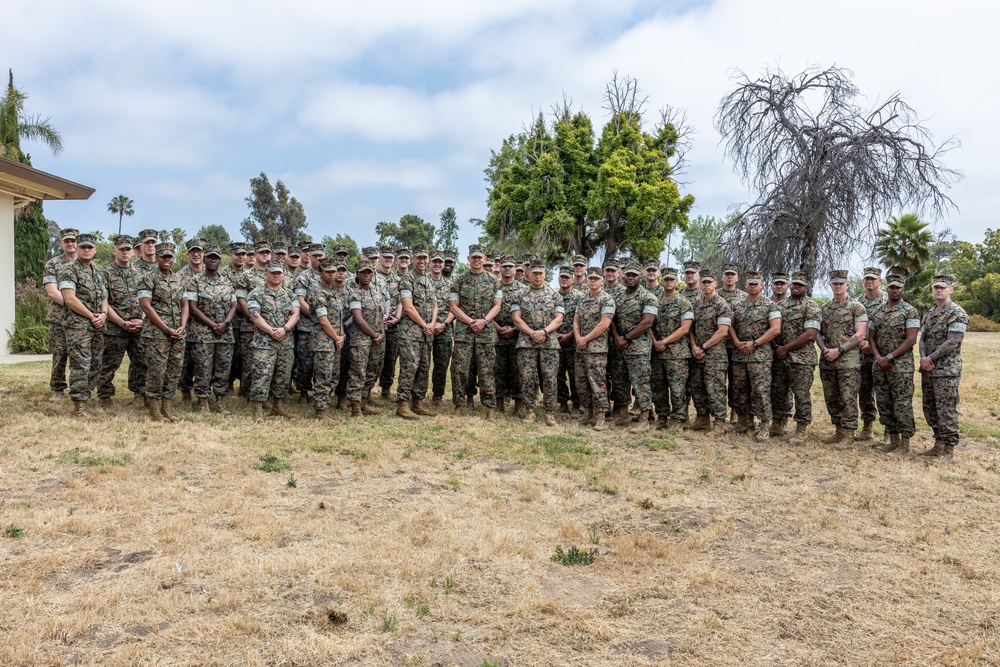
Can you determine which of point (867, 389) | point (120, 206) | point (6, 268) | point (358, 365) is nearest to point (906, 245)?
point (867, 389)

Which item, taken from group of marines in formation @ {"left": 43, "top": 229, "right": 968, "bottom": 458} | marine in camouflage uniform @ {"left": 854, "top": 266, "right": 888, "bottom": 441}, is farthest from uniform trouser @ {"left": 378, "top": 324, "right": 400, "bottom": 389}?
marine in camouflage uniform @ {"left": 854, "top": 266, "right": 888, "bottom": 441}

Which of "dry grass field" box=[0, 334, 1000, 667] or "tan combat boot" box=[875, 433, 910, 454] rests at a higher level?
"tan combat boot" box=[875, 433, 910, 454]

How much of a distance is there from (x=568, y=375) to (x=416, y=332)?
240cm

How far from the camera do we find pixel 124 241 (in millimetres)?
7516

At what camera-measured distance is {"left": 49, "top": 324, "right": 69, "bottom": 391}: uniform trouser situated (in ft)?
24.2

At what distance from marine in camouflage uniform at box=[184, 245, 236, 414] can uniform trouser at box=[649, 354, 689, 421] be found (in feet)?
16.6

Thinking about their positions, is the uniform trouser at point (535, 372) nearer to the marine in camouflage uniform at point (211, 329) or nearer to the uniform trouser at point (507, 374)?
the uniform trouser at point (507, 374)

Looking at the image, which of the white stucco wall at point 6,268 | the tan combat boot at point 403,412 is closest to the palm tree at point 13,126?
the white stucco wall at point 6,268

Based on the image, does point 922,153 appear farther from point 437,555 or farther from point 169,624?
point 169,624

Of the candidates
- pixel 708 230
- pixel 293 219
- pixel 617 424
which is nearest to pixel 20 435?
pixel 617 424

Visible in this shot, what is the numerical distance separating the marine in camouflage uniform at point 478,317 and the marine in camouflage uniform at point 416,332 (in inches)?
12.5

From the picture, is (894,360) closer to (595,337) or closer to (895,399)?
(895,399)

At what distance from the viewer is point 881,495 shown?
18.5ft

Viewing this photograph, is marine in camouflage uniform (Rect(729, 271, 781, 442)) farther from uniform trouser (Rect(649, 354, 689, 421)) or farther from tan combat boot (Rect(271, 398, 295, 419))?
tan combat boot (Rect(271, 398, 295, 419))
